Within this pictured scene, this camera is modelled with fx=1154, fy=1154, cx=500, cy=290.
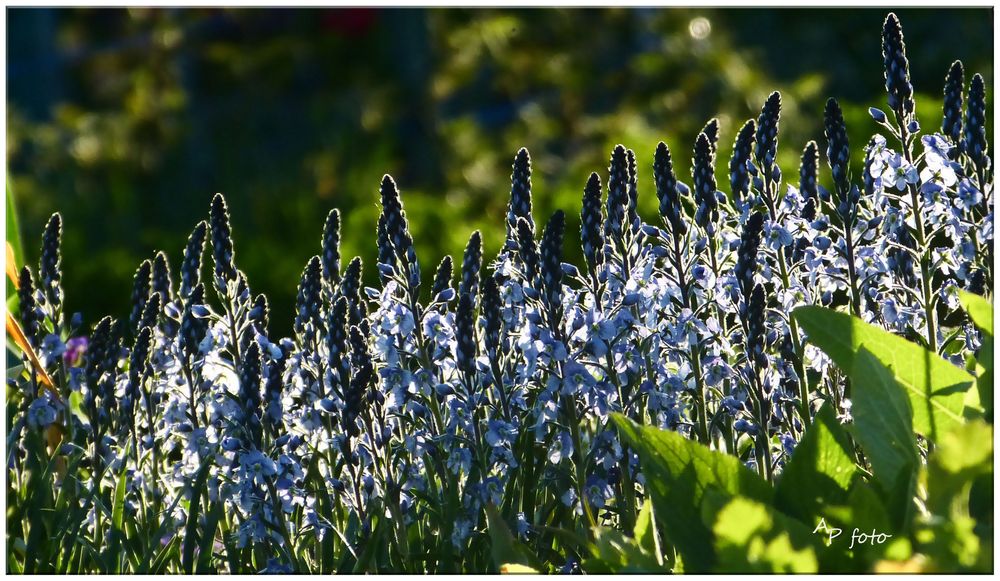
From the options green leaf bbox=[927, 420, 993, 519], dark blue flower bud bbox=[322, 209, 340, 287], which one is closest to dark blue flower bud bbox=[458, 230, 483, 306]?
dark blue flower bud bbox=[322, 209, 340, 287]

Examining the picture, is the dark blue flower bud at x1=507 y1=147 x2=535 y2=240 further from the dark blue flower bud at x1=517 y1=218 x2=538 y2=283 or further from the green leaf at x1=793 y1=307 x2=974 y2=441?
the green leaf at x1=793 y1=307 x2=974 y2=441

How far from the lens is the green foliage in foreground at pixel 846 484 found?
5.80ft

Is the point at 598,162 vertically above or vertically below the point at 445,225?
above

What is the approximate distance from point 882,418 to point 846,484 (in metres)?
0.15

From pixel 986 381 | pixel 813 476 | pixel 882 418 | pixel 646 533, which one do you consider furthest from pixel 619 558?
pixel 986 381

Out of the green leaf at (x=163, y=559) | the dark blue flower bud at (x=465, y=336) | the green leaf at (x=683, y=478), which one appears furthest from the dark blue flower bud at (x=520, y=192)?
the green leaf at (x=163, y=559)

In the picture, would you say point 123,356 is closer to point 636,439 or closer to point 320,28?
point 636,439

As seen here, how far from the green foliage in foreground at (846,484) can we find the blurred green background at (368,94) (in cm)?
664

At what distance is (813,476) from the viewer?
213cm

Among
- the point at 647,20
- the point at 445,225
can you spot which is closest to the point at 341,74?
the point at 647,20

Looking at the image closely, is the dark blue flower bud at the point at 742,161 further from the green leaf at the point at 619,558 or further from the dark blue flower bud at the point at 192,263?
the dark blue flower bud at the point at 192,263

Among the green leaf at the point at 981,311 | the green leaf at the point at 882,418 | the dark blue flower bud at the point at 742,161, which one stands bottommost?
the green leaf at the point at 882,418

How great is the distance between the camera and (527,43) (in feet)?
42.1

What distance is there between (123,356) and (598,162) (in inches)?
291
